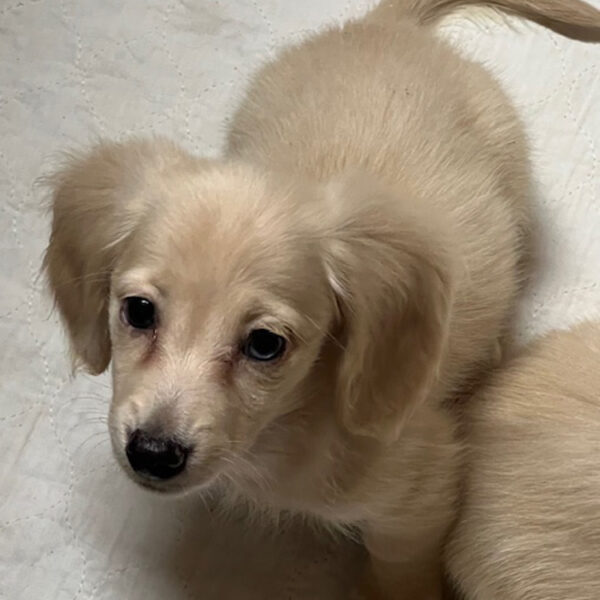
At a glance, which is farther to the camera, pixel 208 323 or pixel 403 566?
pixel 403 566

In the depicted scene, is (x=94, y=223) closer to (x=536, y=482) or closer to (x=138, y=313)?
(x=138, y=313)

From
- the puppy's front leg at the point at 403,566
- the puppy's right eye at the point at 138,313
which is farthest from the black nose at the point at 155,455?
the puppy's front leg at the point at 403,566

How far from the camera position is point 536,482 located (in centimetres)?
139

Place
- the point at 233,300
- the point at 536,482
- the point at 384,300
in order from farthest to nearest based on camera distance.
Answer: the point at 536,482 → the point at 384,300 → the point at 233,300

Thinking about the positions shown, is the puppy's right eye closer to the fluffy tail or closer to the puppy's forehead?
the puppy's forehead

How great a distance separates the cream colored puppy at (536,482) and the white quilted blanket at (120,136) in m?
0.31

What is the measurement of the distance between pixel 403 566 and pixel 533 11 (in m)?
0.85

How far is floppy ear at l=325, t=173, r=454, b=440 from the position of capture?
A: 49.5 inches

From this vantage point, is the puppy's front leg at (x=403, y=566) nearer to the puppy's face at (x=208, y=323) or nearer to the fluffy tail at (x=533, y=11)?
the puppy's face at (x=208, y=323)

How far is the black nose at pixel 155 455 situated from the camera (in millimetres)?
1158

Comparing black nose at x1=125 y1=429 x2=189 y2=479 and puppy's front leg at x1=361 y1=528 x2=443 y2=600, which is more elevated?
black nose at x1=125 y1=429 x2=189 y2=479

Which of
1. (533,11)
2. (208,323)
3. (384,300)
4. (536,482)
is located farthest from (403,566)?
(533,11)

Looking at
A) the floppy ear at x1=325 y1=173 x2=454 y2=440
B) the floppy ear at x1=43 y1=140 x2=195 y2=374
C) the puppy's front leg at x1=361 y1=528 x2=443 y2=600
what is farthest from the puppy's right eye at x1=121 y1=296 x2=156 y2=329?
the puppy's front leg at x1=361 y1=528 x2=443 y2=600

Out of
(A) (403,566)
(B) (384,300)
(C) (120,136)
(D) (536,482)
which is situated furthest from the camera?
(C) (120,136)
